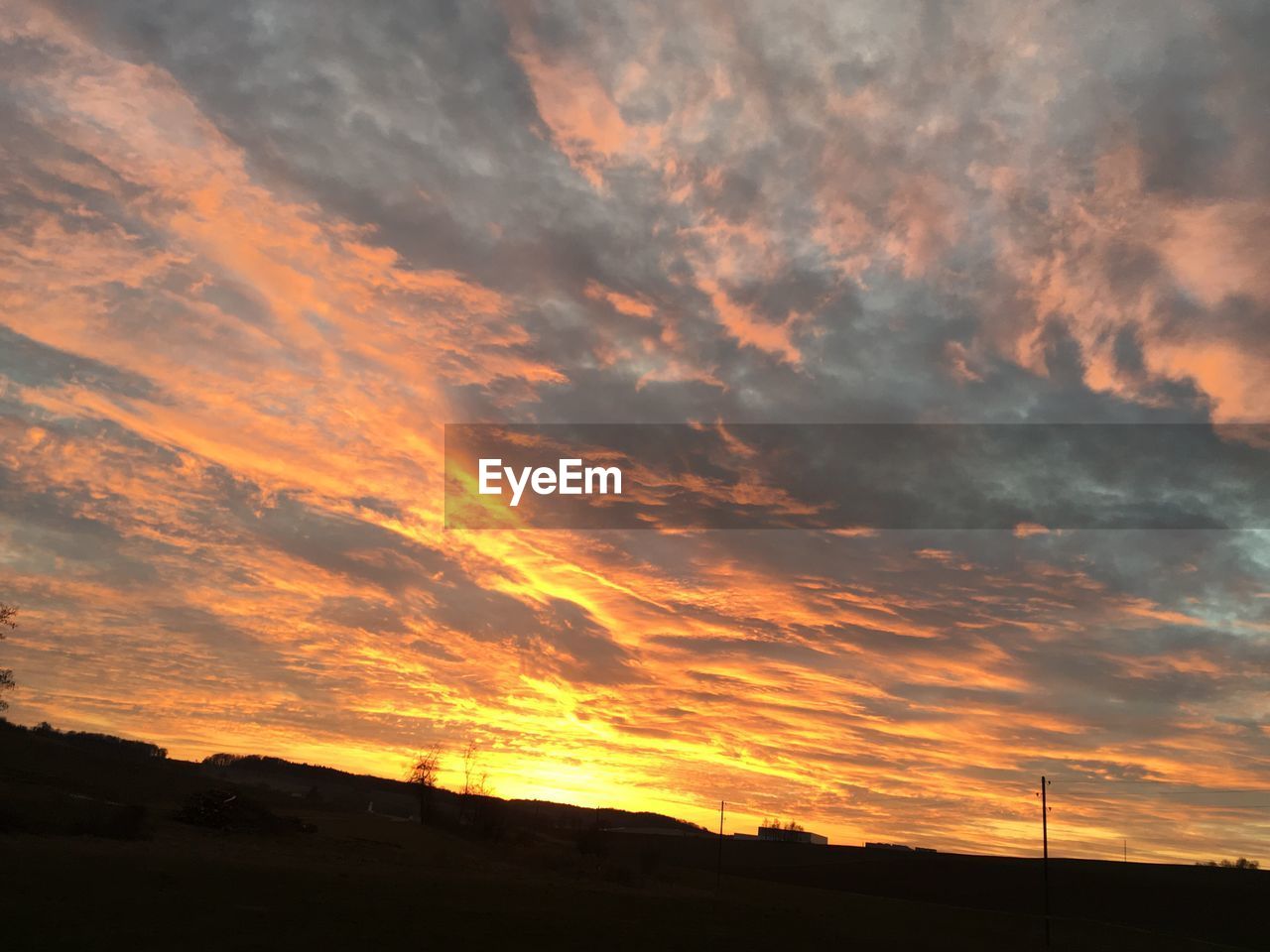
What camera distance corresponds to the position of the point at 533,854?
93.2 metres

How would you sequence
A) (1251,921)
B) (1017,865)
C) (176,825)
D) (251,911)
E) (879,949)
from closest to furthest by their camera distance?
(251,911) → (879,949) → (176,825) → (1251,921) → (1017,865)

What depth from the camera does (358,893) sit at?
46.5 meters

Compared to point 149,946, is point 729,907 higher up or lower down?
lower down

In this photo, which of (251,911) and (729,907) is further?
(729,907)

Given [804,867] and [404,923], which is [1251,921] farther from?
[404,923]

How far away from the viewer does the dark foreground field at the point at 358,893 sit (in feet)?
113

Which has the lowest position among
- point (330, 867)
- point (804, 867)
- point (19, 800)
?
point (804, 867)

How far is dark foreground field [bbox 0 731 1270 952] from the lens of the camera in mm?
34531

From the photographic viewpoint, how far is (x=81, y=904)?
33.6 meters

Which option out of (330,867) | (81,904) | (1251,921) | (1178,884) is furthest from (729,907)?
(1178,884)

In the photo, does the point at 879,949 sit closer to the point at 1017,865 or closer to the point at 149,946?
the point at 149,946

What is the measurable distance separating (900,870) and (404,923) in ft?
355

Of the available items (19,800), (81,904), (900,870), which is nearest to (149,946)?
(81,904)

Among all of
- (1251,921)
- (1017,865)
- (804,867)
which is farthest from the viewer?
(804,867)
